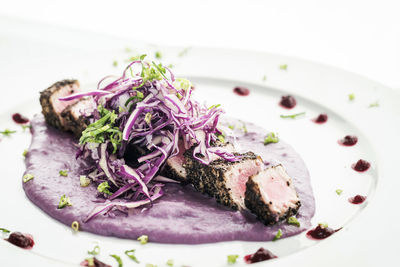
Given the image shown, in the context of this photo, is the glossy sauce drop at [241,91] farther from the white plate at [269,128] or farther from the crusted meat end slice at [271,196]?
the crusted meat end slice at [271,196]

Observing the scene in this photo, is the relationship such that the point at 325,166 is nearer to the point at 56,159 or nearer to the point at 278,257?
the point at 278,257

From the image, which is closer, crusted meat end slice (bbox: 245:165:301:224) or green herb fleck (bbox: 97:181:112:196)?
crusted meat end slice (bbox: 245:165:301:224)

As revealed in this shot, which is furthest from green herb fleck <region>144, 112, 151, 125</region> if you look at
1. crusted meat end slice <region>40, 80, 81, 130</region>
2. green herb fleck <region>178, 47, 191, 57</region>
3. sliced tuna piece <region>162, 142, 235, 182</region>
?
green herb fleck <region>178, 47, 191, 57</region>

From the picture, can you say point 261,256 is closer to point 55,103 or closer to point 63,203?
point 63,203

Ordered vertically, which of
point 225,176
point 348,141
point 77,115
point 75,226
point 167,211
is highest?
point 348,141

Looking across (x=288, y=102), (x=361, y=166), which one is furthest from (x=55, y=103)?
(x=361, y=166)

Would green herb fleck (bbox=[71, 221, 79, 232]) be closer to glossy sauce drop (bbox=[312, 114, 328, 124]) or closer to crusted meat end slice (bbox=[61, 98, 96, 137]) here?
crusted meat end slice (bbox=[61, 98, 96, 137])
